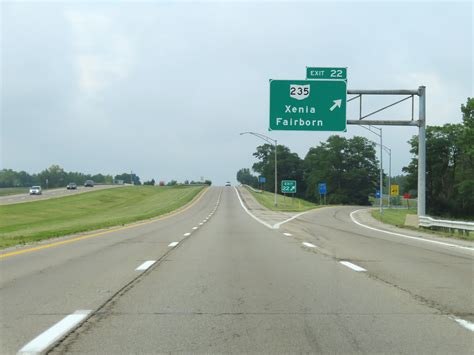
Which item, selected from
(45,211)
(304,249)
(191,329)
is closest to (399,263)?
(304,249)

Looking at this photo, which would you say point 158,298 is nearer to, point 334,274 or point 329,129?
point 334,274

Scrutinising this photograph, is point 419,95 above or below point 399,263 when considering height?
above

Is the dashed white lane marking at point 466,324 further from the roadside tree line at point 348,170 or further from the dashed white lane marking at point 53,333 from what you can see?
the roadside tree line at point 348,170

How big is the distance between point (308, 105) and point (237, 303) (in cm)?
2327

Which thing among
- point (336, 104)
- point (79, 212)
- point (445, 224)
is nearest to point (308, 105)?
point (336, 104)

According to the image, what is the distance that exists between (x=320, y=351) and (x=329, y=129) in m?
24.9

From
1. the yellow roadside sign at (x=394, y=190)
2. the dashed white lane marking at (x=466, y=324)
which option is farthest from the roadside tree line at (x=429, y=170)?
the dashed white lane marking at (x=466, y=324)

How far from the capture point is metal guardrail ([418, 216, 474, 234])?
23194 millimetres

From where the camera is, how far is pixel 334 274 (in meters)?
11.0

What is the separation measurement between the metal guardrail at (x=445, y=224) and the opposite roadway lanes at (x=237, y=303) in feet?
31.2

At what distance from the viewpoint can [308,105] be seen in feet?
98.7

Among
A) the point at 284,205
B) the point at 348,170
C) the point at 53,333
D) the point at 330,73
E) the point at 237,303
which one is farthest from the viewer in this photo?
the point at 348,170

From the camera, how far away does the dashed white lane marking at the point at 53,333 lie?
5.55 meters

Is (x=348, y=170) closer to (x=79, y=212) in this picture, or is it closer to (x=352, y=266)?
(x=79, y=212)
